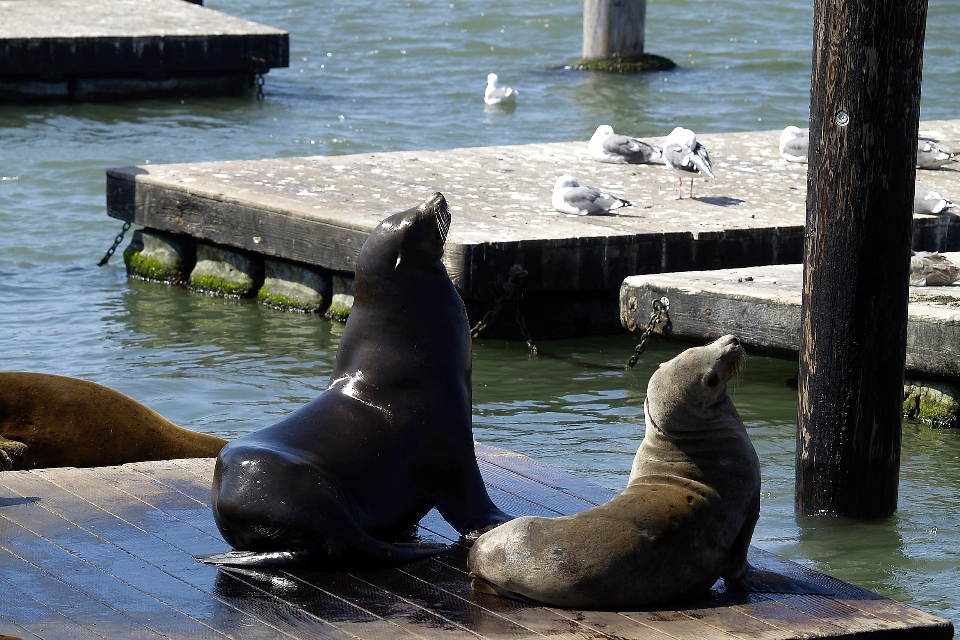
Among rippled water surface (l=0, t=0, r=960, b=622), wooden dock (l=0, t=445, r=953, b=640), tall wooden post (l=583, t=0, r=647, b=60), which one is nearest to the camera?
wooden dock (l=0, t=445, r=953, b=640)

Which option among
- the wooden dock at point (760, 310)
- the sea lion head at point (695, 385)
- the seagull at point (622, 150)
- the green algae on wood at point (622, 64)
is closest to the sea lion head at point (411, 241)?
the sea lion head at point (695, 385)

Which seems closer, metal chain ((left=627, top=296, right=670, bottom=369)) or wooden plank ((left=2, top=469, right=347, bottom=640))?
wooden plank ((left=2, top=469, right=347, bottom=640))

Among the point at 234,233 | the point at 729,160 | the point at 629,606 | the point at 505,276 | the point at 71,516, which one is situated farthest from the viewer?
the point at 729,160

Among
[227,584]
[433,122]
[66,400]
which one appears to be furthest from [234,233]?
[433,122]

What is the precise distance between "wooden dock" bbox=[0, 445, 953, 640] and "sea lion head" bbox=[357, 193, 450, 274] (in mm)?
758

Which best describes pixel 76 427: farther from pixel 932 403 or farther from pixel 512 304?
pixel 932 403

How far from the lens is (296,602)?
12.5 ft

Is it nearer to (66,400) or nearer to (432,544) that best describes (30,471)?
(66,400)

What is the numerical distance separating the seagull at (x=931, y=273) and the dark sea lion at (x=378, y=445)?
12.6ft

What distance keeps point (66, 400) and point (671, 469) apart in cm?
238

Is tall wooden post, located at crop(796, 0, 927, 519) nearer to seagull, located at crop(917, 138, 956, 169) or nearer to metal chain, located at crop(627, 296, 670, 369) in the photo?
metal chain, located at crop(627, 296, 670, 369)

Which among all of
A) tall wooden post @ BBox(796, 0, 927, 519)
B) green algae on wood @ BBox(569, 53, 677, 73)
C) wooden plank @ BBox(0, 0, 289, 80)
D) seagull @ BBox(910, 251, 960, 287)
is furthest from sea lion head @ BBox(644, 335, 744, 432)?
green algae on wood @ BBox(569, 53, 677, 73)

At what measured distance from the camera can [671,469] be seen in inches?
154

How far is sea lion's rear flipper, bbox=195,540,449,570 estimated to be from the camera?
13.1ft
